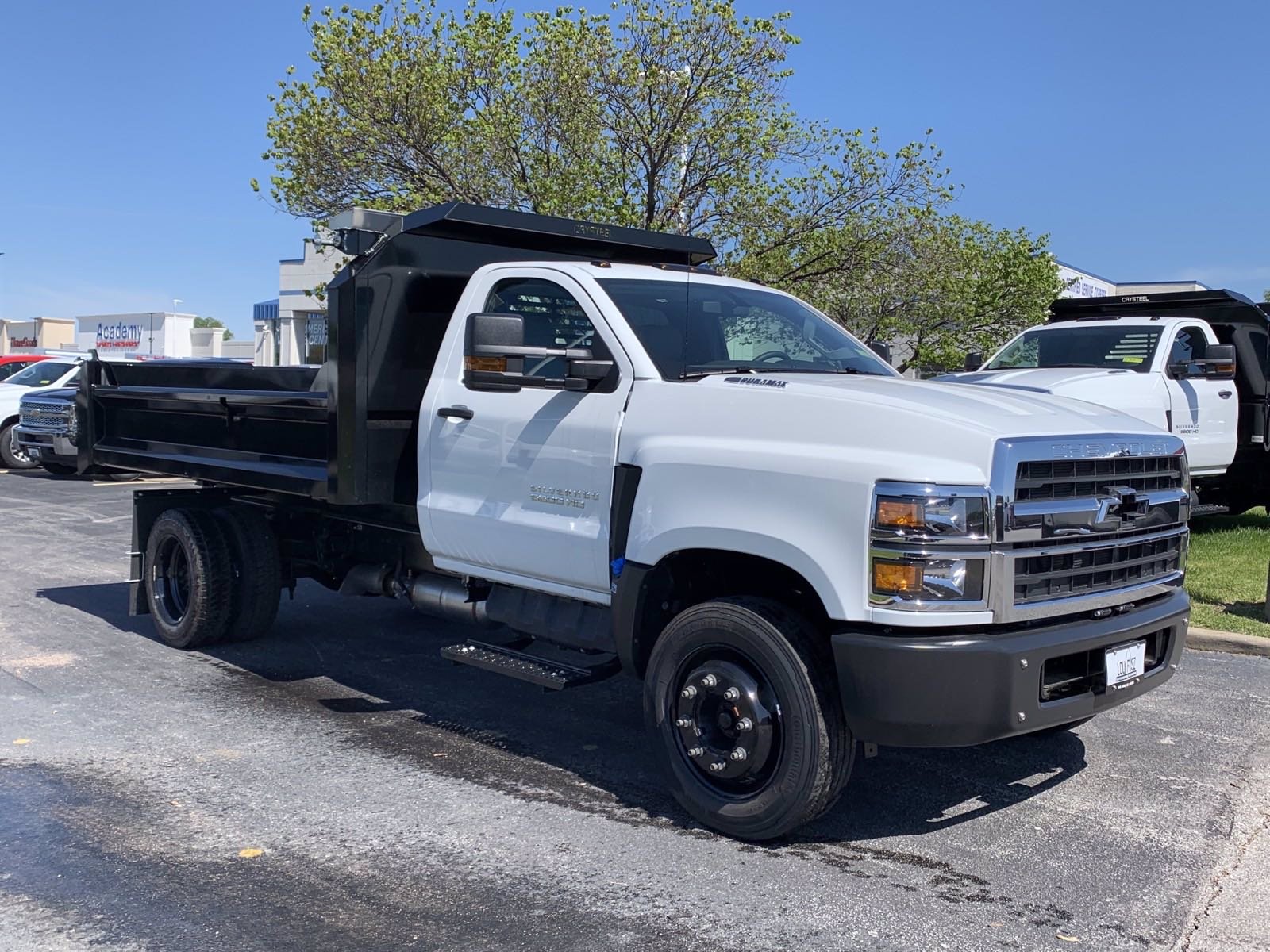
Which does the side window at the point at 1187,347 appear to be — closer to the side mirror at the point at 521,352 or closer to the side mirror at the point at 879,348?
the side mirror at the point at 879,348

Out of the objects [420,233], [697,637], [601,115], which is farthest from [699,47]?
[697,637]

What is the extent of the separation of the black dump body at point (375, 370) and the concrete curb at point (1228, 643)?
4.06 m

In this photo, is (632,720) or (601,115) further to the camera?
(601,115)

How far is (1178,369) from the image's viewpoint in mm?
11094

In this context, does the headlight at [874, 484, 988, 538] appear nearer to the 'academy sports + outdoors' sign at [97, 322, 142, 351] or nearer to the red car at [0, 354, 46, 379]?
the red car at [0, 354, 46, 379]

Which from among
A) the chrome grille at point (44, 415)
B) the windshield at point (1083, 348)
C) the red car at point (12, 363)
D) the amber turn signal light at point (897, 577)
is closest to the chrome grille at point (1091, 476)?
the amber turn signal light at point (897, 577)

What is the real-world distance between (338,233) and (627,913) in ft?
12.7

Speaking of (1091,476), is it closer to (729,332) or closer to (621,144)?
(729,332)

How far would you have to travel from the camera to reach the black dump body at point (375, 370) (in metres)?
6.12

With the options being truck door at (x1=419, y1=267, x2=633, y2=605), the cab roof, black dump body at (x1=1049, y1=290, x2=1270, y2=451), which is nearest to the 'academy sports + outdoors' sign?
the cab roof

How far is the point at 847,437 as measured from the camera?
14.3 feet

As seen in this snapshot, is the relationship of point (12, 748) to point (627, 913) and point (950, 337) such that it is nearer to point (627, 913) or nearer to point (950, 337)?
point (627, 913)

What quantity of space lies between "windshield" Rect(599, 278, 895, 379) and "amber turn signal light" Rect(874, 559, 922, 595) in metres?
1.40

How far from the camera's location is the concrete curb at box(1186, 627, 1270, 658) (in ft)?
25.2
